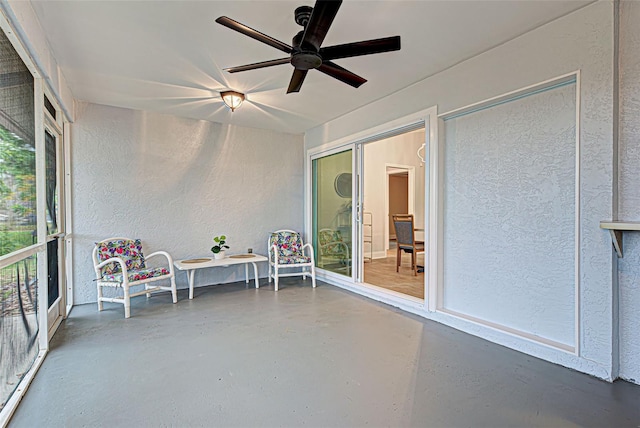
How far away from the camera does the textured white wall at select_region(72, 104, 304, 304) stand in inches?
150

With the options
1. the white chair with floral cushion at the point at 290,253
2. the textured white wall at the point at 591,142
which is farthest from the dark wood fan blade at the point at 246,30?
the white chair with floral cushion at the point at 290,253

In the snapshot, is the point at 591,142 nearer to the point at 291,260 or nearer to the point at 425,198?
the point at 425,198

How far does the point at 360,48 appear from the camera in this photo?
6.54 ft

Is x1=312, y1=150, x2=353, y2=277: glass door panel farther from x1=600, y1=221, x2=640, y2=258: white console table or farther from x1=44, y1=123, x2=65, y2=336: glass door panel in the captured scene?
x1=44, y1=123, x2=65, y2=336: glass door panel

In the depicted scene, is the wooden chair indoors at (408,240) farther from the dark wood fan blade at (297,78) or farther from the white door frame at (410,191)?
the dark wood fan blade at (297,78)

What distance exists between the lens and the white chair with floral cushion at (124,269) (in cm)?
337

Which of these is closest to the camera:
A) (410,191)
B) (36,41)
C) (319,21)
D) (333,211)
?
(319,21)

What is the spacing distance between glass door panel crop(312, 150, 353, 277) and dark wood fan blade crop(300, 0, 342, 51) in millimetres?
2612

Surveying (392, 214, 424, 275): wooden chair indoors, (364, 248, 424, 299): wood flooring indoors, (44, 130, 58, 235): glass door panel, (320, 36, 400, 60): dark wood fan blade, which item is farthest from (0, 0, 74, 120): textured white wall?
(392, 214, 424, 275): wooden chair indoors

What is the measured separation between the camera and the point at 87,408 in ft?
5.84

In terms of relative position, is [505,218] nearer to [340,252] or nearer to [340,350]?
[340,350]

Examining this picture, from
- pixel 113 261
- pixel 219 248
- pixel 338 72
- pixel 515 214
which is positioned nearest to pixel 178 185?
pixel 219 248

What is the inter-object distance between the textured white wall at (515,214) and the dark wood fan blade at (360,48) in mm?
1331

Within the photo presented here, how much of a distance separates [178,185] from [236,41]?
2.53 meters
